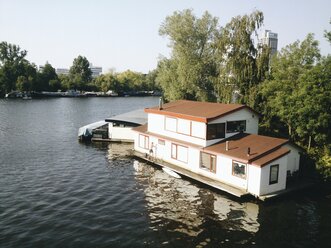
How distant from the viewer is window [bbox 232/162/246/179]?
3046cm

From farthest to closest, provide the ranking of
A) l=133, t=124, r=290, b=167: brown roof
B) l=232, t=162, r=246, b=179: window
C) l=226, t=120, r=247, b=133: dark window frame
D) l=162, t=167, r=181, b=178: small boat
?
l=226, t=120, r=247, b=133: dark window frame
l=162, t=167, r=181, b=178: small boat
l=232, t=162, r=246, b=179: window
l=133, t=124, r=290, b=167: brown roof

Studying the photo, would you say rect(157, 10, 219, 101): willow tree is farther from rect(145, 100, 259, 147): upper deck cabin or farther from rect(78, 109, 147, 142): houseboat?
rect(145, 100, 259, 147): upper deck cabin

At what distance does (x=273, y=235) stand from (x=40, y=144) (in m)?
40.0

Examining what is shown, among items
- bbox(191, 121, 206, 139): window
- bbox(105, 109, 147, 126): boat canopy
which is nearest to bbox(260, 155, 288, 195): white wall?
bbox(191, 121, 206, 139): window

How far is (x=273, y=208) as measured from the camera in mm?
28375

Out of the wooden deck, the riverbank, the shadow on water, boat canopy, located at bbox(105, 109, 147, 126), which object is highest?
boat canopy, located at bbox(105, 109, 147, 126)

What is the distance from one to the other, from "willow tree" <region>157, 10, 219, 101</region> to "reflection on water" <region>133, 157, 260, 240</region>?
29.1 meters

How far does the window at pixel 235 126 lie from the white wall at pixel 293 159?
6.48 meters

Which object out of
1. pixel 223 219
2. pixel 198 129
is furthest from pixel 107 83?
pixel 223 219

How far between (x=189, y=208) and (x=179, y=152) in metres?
10.6

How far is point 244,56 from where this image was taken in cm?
4834

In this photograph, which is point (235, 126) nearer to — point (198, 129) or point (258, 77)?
point (198, 129)

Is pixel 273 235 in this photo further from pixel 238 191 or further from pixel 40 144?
pixel 40 144

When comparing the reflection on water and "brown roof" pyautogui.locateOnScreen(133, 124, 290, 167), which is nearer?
the reflection on water
